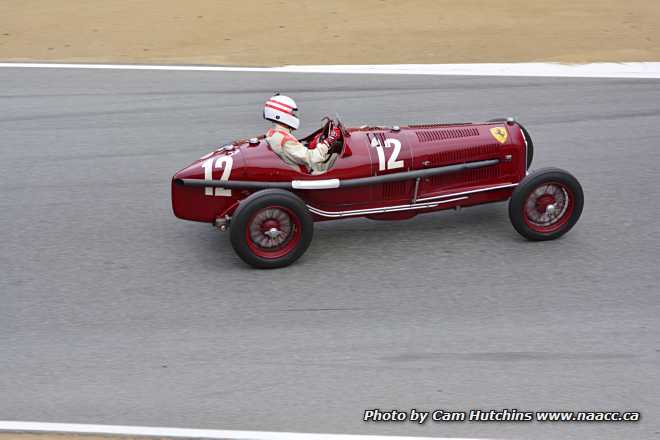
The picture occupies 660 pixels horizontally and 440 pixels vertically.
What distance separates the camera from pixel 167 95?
12.2 meters

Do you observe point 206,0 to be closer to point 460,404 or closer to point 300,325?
point 300,325

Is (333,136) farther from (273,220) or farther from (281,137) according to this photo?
(273,220)

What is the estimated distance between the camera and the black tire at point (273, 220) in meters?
7.47

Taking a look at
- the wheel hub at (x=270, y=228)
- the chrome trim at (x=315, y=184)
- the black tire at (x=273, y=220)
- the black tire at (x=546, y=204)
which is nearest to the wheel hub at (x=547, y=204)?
the black tire at (x=546, y=204)

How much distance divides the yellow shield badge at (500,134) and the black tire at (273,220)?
193 centimetres

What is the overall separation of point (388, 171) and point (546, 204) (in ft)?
4.73

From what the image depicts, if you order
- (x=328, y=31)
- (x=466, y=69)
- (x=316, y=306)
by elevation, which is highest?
(x=328, y=31)

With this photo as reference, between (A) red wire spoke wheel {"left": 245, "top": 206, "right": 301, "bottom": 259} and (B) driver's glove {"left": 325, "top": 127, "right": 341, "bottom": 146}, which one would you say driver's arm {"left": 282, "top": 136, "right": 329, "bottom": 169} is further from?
(A) red wire spoke wheel {"left": 245, "top": 206, "right": 301, "bottom": 259}

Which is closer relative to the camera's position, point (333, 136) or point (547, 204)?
point (333, 136)

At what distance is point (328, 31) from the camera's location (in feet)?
50.1

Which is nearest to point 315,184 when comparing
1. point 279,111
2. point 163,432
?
point 279,111

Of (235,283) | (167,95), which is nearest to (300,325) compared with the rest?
(235,283)

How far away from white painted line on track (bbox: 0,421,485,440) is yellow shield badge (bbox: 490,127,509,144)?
325cm

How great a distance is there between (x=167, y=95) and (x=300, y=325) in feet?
19.9
